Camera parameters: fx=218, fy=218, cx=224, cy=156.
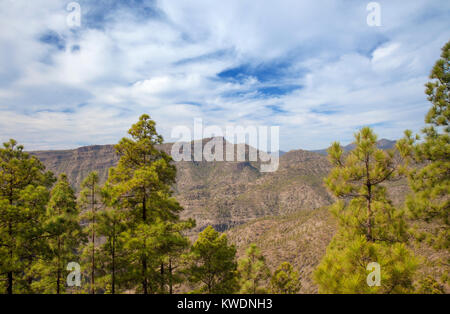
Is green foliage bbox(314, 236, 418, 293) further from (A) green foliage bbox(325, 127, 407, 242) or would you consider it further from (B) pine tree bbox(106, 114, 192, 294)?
(B) pine tree bbox(106, 114, 192, 294)

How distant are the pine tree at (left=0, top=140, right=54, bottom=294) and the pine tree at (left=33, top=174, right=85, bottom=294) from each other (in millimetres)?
511

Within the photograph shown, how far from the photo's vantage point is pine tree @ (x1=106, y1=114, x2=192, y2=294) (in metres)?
9.92

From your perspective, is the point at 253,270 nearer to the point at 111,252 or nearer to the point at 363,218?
the point at 111,252

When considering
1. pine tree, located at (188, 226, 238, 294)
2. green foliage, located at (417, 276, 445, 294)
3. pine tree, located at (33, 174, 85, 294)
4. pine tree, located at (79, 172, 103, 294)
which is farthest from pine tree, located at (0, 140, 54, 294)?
green foliage, located at (417, 276, 445, 294)

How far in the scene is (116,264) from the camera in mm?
10570

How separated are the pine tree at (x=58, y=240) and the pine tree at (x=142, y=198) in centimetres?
244

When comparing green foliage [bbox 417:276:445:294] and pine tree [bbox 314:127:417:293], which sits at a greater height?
pine tree [bbox 314:127:417:293]

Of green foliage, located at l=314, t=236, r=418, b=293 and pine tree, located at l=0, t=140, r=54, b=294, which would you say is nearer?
green foliage, located at l=314, t=236, r=418, b=293

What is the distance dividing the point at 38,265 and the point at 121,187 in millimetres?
7809

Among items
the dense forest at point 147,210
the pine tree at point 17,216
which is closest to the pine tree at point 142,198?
the dense forest at point 147,210

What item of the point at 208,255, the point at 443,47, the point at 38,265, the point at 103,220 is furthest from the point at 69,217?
the point at 443,47

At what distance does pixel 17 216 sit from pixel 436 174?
19.0 m

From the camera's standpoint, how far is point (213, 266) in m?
15.2
